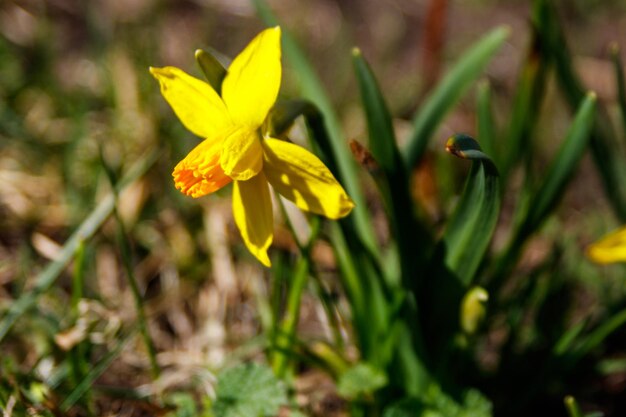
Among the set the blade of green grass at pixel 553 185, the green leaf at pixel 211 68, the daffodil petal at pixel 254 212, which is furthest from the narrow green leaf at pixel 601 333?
the green leaf at pixel 211 68

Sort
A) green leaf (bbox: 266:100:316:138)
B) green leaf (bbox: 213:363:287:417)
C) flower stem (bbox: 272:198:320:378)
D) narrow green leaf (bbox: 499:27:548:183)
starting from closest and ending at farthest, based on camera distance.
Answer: green leaf (bbox: 266:100:316:138) < green leaf (bbox: 213:363:287:417) < flower stem (bbox: 272:198:320:378) < narrow green leaf (bbox: 499:27:548:183)

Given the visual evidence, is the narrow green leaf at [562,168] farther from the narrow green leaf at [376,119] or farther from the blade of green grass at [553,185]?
the narrow green leaf at [376,119]

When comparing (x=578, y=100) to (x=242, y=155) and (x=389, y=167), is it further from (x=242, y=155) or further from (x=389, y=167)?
(x=242, y=155)

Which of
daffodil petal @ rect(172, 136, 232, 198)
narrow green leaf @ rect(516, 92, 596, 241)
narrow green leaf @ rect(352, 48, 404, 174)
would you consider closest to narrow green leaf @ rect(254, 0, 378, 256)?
narrow green leaf @ rect(352, 48, 404, 174)

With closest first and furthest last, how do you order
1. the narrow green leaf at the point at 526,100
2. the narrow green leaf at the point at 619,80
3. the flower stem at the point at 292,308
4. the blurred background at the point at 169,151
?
the flower stem at the point at 292,308 < the narrow green leaf at the point at 619,80 < the narrow green leaf at the point at 526,100 < the blurred background at the point at 169,151

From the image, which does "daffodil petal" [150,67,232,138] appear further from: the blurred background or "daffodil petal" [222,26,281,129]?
the blurred background

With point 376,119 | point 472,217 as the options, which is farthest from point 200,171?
point 472,217

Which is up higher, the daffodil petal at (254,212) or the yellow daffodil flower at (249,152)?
the yellow daffodil flower at (249,152)
